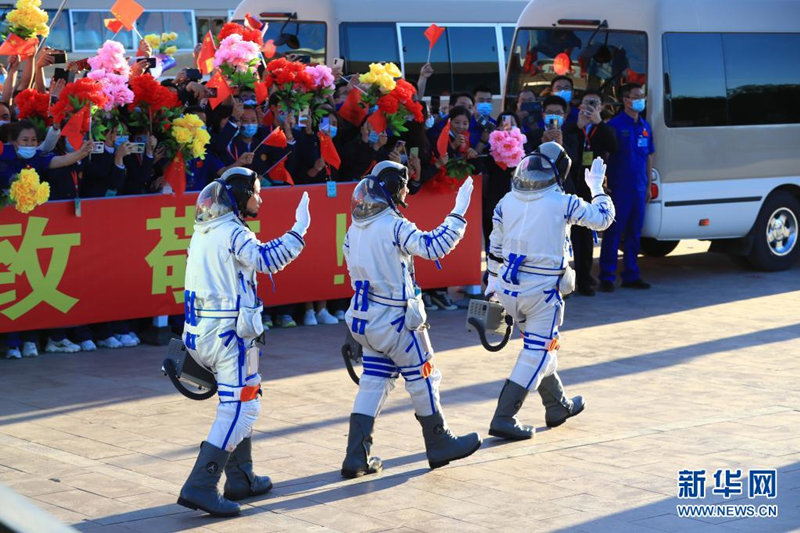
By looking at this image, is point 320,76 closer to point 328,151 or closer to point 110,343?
point 328,151

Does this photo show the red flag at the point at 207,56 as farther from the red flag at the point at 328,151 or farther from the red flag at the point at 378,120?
the red flag at the point at 378,120

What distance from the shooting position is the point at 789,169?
48.1 feet

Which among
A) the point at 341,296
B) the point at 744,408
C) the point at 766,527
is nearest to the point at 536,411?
the point at 744,408

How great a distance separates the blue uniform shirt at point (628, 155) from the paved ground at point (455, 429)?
6.29 feet

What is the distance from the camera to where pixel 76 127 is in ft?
32.2

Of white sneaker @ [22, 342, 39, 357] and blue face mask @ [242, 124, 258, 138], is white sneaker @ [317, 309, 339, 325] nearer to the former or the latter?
blue face mask @ [242, 124, 258, 138]

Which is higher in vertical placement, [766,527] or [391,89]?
[391,89]

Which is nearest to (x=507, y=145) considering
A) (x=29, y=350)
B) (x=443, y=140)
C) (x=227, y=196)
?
(x=443, y=140)

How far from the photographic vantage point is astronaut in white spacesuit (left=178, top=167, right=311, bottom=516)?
6129 millimetres

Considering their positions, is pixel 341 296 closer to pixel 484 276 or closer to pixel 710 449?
pixel 484 276

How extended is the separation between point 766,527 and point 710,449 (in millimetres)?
1597

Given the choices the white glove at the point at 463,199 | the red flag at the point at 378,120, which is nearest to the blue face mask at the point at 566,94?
the red flag at the point at 378,120

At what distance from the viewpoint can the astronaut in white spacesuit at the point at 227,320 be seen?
613 cm

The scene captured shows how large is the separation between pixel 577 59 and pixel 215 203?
29.3 ft
